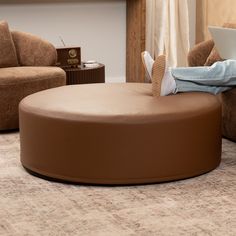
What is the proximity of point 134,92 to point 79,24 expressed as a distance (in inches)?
97.1

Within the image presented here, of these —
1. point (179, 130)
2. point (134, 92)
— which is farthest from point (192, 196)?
point (134, 92)

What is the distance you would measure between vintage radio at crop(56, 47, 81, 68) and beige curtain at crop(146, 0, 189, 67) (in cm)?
91

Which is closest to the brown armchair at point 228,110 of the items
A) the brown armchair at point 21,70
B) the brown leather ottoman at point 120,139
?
the brown leather ottoman at point 120,139

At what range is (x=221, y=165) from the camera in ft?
10.5

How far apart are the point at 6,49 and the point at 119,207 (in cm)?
214

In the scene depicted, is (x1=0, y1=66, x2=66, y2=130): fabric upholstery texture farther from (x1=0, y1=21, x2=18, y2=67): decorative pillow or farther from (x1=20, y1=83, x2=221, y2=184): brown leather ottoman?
(x1=20, y1=83, x2=221, y2=184): brown leather ottoman

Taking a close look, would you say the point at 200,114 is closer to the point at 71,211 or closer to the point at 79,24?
the point at 71,211

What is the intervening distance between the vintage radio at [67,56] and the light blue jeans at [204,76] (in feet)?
5.60

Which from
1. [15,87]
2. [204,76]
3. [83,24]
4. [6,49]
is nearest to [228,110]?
[204,76]

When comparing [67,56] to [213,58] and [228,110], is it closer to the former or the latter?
[213,58]

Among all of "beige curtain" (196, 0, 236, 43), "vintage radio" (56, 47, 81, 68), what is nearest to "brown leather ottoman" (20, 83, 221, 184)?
"vintage radio" (56, 47, 81, 68)

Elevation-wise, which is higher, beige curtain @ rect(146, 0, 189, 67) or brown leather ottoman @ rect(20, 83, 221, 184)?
beige curtain @ rect(146, 0, 189, 67)

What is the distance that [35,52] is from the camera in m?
4.50

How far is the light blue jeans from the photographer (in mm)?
3312
